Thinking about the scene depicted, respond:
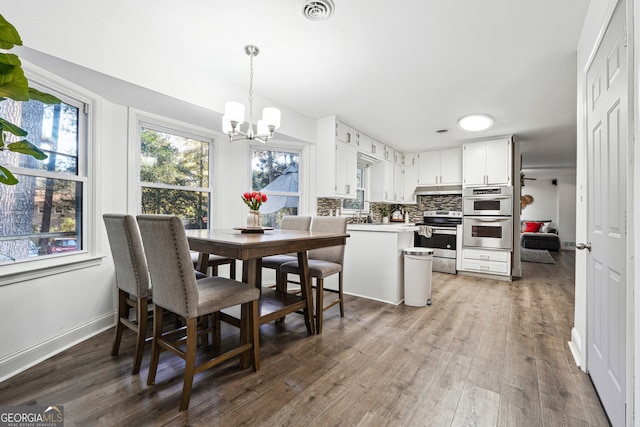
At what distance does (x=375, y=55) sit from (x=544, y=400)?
2.68m

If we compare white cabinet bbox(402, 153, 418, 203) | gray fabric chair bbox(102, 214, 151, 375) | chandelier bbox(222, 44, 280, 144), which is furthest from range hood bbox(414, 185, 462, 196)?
gray fabric chair bbox(102, 214, 151, 375)

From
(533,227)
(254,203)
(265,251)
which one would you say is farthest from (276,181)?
(533,227)

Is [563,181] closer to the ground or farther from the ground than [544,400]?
farther from the ground

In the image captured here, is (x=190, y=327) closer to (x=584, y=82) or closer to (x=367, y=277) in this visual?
(x=367, y=277)

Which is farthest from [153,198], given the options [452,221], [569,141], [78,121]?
[569,141]

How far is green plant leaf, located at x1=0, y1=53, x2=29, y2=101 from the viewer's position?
2.92ft

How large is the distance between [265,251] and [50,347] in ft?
5.70

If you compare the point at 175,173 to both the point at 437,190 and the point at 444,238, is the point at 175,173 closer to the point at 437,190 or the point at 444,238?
the point at 444,238

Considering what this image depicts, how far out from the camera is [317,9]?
1888mm

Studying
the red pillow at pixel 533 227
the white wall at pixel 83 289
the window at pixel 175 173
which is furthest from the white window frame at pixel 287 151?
the red pillow at pixel 533 227

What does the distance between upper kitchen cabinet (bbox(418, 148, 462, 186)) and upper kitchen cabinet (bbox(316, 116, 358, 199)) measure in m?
2.23

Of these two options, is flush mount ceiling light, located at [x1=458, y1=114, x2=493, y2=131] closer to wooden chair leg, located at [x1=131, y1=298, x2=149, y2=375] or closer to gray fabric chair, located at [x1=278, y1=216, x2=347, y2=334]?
gray fabric chair, located at [x1=278, y1=216, x2=347, y2=334]

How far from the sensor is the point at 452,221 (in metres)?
5.21

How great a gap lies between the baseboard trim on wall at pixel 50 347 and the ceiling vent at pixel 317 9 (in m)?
2.92
